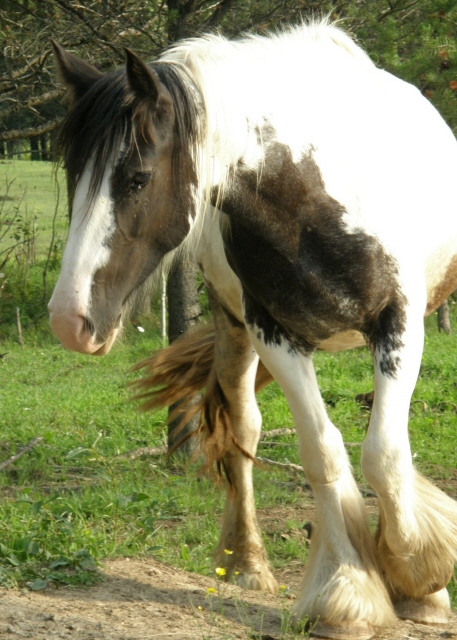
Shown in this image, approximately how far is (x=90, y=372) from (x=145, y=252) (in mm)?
6144

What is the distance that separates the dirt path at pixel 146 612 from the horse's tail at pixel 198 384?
0.81 metres

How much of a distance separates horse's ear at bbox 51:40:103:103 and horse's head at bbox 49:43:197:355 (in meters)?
0.12

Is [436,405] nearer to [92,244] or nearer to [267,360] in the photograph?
[267,360]

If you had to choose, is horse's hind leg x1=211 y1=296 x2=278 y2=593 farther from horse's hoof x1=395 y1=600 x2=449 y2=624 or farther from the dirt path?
horse's hoof x1=395 y1=600 x2=449 y2=624

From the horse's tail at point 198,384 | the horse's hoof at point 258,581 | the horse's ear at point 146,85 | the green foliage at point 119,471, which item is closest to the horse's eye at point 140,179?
the horse's ear at point 146,85

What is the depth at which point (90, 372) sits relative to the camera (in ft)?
27.6

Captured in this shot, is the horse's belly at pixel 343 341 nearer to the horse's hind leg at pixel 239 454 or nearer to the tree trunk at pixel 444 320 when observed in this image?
the horse's hind leg at pixel 239 454

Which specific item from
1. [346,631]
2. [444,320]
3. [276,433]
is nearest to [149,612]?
[346,631]

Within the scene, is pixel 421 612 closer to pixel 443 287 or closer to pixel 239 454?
pixel 239 454

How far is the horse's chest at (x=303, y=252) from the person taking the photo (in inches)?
108

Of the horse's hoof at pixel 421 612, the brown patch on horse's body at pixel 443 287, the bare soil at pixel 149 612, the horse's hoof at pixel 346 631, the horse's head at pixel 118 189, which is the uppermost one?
the horse's head at pixel 118 189

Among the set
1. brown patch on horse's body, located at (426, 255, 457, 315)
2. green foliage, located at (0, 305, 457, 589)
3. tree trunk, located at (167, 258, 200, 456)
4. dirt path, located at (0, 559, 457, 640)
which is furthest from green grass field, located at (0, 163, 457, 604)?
brown patch on horse's body, located at (426, 255, 457, 315)

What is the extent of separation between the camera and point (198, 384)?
4402 millimetres

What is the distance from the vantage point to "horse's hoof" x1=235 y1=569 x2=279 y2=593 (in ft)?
11.9
